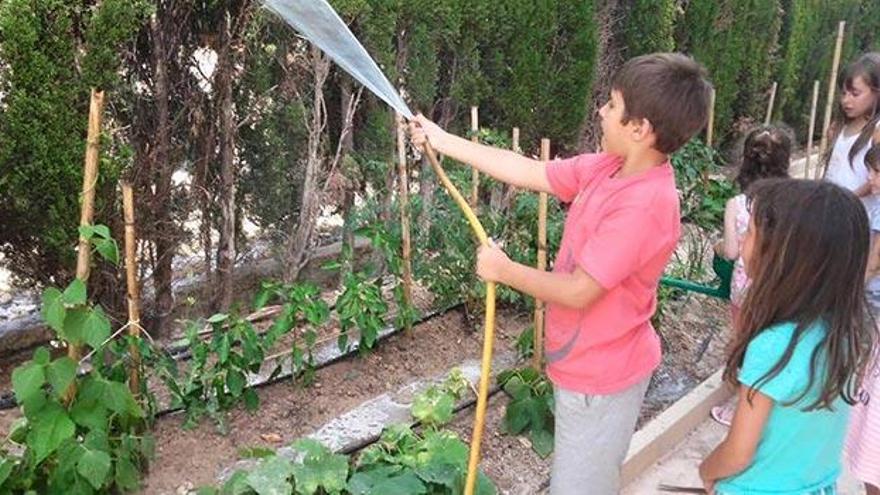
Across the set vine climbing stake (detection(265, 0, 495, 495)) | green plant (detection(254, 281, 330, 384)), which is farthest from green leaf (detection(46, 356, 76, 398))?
vine climbing stake (detection(265, 0, 495, 495))

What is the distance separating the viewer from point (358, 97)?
448 centimetres

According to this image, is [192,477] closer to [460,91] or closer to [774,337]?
[774,337]

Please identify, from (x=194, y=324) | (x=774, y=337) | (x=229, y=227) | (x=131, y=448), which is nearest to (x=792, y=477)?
(x=774, y=337)

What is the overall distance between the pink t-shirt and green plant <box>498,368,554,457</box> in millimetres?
1122

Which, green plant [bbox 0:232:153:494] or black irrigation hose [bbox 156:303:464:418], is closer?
green plant [bbox 0:232:153:494]

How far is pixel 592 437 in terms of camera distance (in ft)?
7.38

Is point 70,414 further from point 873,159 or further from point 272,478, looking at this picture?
point 873,159

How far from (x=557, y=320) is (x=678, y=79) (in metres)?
0.69

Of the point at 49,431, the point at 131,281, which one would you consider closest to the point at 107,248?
the point at 131,281

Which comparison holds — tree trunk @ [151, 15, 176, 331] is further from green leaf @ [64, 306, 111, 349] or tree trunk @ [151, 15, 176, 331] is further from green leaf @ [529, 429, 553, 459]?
green leaf @ [529, 429, 553, 459]

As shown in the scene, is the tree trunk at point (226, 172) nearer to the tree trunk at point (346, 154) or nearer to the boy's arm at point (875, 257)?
the tree trunk at point (346, 154)

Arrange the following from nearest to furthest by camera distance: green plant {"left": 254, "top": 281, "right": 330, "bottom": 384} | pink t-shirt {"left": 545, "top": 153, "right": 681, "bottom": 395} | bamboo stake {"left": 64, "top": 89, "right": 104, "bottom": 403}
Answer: pink t-shirt {"left": 545, "top": 153, "right": 681, "bottom": 395}
bamboo stake {"left": 64, "top": 89, "right": 104, "bottom": 403}
green plant {"left": 254, "top": 281, "right": 330, "bottom": 384}

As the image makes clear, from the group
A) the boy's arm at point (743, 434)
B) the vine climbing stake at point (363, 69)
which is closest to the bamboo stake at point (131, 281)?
the vine climbing stake at point (363, 69)

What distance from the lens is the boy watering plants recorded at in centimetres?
202
